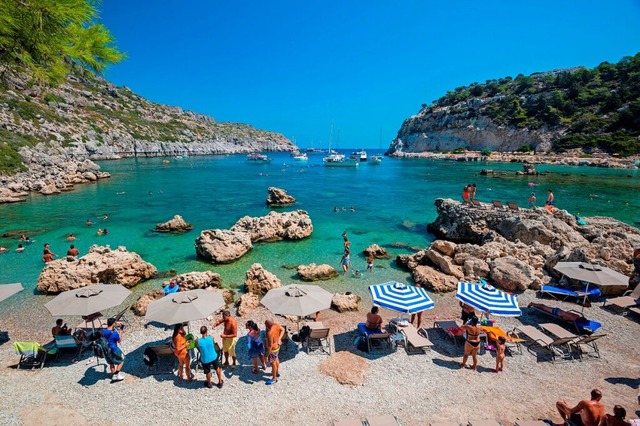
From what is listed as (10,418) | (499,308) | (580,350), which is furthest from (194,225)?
(580,350)

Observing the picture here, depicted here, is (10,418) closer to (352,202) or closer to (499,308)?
(499,308)

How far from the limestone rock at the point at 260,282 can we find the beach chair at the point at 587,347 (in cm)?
1045

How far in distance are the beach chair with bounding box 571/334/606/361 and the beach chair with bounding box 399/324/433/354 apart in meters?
4.14

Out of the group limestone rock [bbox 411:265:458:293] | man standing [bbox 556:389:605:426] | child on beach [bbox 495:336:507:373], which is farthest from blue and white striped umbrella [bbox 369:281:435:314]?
limestone rock [bbox 411:265:458:293]

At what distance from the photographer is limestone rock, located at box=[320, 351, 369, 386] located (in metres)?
8.21

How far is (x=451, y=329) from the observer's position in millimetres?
10055

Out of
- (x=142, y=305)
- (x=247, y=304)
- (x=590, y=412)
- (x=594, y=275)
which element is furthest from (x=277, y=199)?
(x=590, y=412)

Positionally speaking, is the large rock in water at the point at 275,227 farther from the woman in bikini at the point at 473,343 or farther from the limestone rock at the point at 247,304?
the woman in bikini at the point at 473,343

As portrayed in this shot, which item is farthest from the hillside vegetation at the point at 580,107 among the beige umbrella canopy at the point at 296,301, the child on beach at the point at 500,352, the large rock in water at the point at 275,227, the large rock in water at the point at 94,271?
the large rock in water at the point at 94,271

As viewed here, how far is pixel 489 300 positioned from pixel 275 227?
15.6m

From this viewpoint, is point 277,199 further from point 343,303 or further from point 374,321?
point 374,321

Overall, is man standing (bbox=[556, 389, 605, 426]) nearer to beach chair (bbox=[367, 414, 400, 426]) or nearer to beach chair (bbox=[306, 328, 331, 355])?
beach chair (bbox=[367, 414, 400, 426])

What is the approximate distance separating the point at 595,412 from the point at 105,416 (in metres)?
9.82

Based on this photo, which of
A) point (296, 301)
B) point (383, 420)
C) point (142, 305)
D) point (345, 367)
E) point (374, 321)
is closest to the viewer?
point (383, 420)
